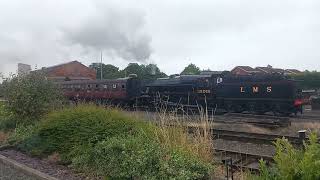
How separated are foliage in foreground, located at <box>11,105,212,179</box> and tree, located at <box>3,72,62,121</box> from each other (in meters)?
2.28

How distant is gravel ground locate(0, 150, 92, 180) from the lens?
8.27 metres

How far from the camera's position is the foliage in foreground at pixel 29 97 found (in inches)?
570

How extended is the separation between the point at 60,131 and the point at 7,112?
650 centimetres

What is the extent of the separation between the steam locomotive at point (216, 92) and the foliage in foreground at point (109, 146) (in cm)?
886

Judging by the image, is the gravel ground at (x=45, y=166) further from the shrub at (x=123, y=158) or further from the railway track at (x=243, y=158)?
the railway track at (x=243, y=158)

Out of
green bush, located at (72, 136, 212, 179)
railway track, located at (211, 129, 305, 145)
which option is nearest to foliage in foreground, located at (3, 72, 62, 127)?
railway track, located at (211, 129, 305, 145)

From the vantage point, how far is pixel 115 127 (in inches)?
379

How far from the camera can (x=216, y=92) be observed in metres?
27.2

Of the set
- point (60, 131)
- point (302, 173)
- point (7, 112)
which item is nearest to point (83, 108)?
point (60, 131)

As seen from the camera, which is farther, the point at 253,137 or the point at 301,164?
the point at 253,137

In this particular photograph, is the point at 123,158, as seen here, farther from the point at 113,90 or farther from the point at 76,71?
the point at 76,71

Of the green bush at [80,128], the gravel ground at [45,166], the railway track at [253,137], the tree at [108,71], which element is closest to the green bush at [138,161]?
the gravel ground at [45,166]

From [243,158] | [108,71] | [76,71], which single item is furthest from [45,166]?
[108,71]

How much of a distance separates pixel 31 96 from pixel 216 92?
49.3 ft
